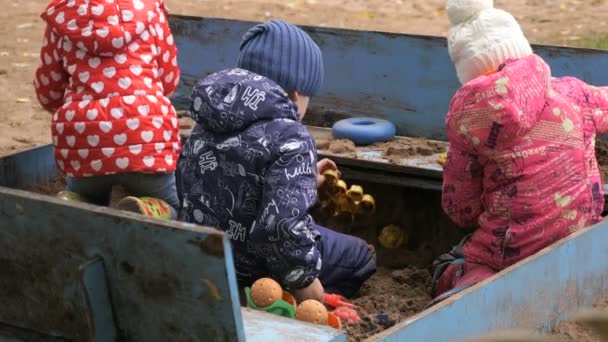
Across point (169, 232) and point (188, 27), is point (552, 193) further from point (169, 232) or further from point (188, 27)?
point (188, 27)

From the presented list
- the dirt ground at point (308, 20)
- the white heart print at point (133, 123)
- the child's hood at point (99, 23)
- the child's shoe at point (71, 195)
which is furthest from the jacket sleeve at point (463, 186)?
the dirt ground at point (308, 20)

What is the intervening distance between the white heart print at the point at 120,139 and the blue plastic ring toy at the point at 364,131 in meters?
1.49

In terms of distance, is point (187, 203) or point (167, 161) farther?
point (167, 161)

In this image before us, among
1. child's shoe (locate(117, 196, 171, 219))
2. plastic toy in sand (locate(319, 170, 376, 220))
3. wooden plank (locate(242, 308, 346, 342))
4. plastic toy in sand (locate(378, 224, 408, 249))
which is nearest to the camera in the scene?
wooden plank (locate(242, 308, 346, 342))

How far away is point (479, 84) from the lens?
3.41 metres

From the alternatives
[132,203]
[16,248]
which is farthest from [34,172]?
[16,248]

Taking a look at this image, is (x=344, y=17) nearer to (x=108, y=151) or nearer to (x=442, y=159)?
(x=442, y=159)

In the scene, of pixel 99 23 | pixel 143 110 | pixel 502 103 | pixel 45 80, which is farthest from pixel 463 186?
pixel 45 80

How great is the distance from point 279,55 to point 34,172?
4.81 ft

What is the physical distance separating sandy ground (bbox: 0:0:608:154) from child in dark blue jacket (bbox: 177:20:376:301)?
4.23 m

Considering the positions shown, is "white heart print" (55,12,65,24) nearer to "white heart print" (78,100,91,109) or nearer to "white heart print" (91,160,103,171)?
"white heart print" (78,100,91,109)

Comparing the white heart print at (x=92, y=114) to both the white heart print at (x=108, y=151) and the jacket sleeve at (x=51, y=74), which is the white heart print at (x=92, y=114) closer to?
the white heart print at (x=108, y=151)

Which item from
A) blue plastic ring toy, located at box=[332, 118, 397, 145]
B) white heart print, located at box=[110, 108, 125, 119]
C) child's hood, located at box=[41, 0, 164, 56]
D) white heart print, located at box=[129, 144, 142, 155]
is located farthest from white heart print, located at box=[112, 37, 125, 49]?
blue plastic ring toy, located at box=[332, 118, 397, 145]

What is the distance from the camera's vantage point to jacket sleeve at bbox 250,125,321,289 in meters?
3.27
